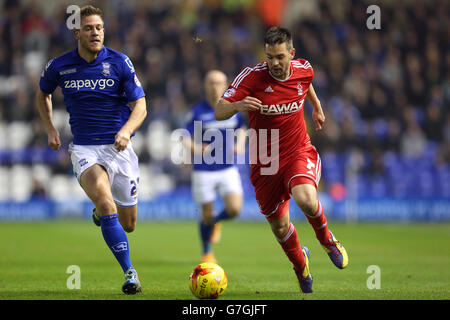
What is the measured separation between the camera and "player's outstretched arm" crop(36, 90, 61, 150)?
8008 mm

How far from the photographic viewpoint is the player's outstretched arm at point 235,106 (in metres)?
7.04

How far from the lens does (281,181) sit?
7.56 m

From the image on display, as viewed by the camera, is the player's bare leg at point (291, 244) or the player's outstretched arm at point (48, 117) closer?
the player's bare leg at point (291, 244)

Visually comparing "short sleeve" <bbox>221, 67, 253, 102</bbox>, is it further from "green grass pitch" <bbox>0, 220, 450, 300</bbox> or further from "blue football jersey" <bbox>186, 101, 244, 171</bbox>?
"blue football jersey" <bbox>186, 101, 244, 171</bbox>

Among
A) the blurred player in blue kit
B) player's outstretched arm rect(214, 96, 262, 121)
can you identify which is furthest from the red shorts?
the blurred player in blue kit

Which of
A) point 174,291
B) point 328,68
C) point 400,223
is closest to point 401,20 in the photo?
point 328,68

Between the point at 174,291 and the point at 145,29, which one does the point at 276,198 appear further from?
the point at 145,29

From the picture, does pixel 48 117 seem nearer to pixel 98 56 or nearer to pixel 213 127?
pixel 98 56

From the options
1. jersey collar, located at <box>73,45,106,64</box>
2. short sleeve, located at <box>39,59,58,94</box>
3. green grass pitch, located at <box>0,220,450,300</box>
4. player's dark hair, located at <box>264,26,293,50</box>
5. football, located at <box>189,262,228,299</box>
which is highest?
player's dark hair, located at <box>264,26,293,50</box>

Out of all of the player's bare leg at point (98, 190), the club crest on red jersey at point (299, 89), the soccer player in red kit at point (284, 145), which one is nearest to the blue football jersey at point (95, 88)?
the player's bare leg at point (98, 190)

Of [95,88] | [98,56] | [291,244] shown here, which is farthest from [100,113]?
[291,244]

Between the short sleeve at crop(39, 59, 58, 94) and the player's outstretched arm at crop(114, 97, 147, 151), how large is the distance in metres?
0.89

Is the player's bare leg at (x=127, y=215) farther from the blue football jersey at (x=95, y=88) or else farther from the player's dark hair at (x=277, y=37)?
the player's dark hair at (x=277, y=37)

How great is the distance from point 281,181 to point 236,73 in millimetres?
15494
